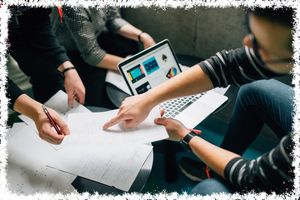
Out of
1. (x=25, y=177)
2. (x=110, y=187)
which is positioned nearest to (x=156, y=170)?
(x=110, y=187)

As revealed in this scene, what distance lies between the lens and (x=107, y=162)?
922 mm

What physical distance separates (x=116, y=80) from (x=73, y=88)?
0.25 m

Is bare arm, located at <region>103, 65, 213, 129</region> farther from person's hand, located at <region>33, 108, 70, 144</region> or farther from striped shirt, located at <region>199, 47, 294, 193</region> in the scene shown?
person's hand, located at <region>33, 108, 70, 144</region>

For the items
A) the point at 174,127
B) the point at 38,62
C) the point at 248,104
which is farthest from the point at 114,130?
the point at 38,62

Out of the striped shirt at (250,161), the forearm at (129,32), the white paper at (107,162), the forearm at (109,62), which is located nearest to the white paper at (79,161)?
the white paper at (107,162)

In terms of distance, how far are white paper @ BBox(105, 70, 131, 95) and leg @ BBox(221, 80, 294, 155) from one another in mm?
520

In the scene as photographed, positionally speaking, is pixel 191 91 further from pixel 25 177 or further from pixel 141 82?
pixel 25 177

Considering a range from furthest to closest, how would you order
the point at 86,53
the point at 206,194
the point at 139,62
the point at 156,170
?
the point at 156,170 < the point at 86,53 < the point at 139,62 < the point at 206,194

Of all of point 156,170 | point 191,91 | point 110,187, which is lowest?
point 156,170

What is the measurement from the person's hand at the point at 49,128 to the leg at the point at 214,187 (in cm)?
48

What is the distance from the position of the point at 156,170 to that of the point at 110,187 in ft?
2.60

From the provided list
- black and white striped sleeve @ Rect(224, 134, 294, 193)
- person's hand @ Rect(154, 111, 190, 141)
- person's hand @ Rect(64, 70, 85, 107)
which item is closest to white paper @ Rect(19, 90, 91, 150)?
person's hand @ Rect(64, 70, 85, 107)

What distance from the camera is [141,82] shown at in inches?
50.2

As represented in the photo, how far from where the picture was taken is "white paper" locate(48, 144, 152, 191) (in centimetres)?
88
